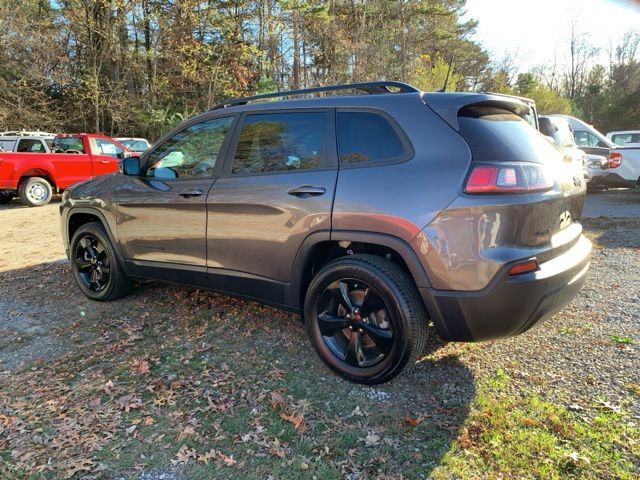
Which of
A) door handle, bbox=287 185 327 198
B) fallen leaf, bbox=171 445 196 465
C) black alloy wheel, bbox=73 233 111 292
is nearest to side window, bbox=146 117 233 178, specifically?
door handle, bbox=287 185 327 198

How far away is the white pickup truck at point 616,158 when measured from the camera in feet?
40.9

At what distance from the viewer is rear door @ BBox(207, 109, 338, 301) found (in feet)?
10.1

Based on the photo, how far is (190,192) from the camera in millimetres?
3713

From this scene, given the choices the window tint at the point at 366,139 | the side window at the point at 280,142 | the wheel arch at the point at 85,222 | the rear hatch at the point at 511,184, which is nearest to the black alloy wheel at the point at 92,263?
the wheel arch at the point at 85,222

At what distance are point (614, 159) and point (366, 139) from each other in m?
12.2

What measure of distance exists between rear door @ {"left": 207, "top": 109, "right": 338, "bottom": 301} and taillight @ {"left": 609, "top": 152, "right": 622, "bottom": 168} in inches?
475

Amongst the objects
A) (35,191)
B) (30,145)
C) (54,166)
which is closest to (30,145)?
(30,145)

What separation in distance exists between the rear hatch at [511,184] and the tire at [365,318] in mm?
559

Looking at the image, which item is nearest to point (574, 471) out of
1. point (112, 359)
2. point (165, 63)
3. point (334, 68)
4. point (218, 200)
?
point (218, 200)

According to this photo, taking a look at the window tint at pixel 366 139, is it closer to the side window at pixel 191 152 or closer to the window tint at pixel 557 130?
the side window at pixel 191 152

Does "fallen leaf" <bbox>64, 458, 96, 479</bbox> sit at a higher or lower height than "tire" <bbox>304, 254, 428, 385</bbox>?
lower

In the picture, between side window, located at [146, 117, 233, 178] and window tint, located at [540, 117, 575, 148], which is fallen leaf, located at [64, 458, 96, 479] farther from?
window tint, located at [540, 117, 575, 148]

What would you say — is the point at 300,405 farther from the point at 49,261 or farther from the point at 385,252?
the point at 49,261

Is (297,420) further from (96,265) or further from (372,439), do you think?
(96,265)
